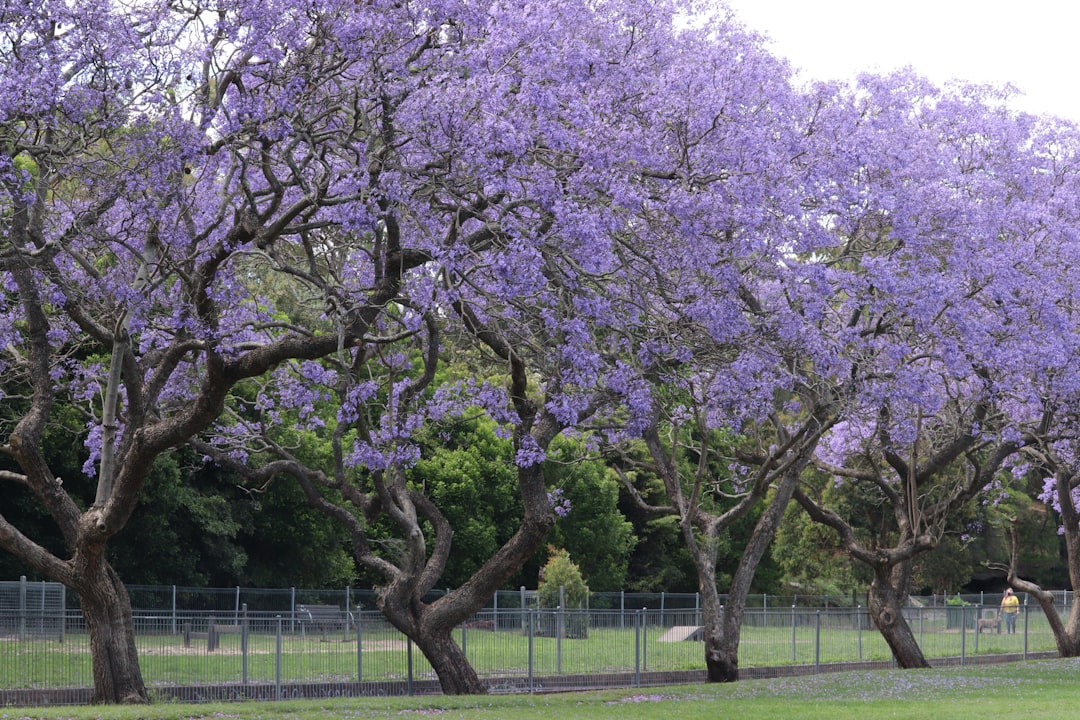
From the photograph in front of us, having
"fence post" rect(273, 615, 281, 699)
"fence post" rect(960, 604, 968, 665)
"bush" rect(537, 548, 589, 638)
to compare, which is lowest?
"fence post" rect(960, 604, 968, 665)

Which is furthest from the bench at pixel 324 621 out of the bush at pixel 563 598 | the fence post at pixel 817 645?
the fence post at pixel 817 645

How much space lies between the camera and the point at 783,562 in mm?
46688

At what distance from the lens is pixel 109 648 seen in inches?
642

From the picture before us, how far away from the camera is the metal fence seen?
19.0m

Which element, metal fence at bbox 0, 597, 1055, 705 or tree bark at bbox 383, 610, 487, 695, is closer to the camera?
tree bark at bbox 383, 610, 487, 695

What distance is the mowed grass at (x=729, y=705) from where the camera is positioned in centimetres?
1428

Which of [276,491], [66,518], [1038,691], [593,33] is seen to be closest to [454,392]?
[66,518]

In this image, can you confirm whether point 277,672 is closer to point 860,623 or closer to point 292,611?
point 292,611

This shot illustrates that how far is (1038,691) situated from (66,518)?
12929 millimetres

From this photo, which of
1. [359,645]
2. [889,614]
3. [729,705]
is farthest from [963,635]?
[729,705]

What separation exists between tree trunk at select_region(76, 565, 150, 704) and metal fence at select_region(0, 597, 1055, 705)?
2506 mm

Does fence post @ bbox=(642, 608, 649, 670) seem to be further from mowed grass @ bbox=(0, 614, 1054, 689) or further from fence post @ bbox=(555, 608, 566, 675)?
fence post @ bbox=(555, 608, 566, 675)

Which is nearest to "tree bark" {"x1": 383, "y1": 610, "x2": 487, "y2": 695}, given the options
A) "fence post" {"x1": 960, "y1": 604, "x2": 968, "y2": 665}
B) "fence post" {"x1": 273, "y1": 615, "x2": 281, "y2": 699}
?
"fence post" {"x1": 273, "y1": 615, "x2": 281, "y2": 699}

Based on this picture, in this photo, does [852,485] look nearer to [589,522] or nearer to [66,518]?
[589,522]
